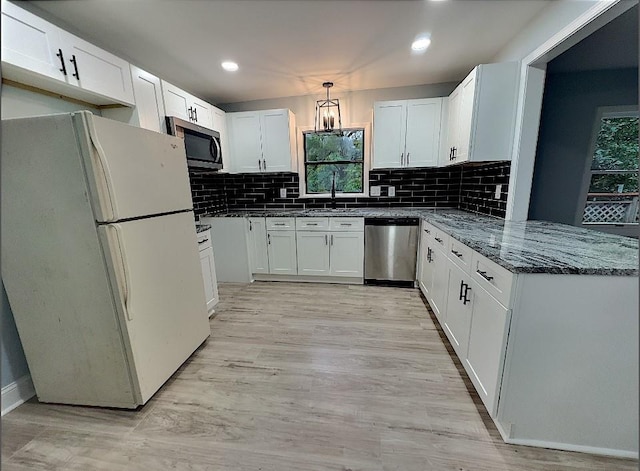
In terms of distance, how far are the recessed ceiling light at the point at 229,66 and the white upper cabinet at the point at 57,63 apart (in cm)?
82

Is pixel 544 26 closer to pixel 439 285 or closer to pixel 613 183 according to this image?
pixel 439 285

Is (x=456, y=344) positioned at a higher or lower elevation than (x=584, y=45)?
lower

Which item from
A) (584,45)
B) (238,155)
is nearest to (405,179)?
(584,45)

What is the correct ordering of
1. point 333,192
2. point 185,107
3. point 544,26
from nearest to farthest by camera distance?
point 544,26
point 185,107
point 333,192

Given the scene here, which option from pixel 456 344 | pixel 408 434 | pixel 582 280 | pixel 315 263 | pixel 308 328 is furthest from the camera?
pixel 315 263

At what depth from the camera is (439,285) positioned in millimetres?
2412

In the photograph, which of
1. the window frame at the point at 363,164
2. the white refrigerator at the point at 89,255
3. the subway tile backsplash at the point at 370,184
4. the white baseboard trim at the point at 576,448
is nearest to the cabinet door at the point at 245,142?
the subway tile backsplash at the point at 370,184

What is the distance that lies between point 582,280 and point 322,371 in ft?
5.00

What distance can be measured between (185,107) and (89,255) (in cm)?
189

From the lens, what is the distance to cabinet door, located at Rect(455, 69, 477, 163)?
7.96ft

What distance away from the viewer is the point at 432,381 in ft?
6.00

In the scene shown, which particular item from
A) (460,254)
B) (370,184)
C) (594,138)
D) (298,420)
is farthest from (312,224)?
(594,138)

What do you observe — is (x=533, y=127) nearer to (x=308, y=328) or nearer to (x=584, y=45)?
(x=584, y=45)

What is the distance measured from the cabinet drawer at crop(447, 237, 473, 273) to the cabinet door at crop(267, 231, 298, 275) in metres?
1.81
